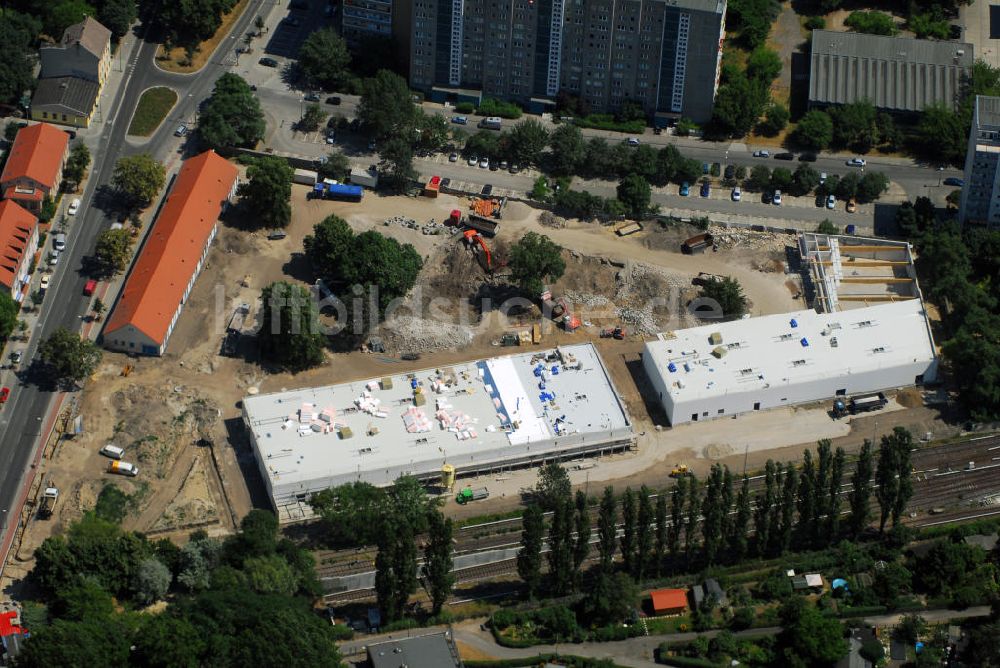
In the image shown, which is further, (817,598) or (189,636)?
(817,598)

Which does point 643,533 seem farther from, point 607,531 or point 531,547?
point 531,547

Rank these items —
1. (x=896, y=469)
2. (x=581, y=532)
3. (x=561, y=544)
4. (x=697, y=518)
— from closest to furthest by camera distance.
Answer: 1. (x=581, y=532)
2. (x=561, y=544)
3. (x=697, y=518)
4. (x=896, y=469)

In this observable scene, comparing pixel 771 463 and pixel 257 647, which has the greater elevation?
pixel 771 463

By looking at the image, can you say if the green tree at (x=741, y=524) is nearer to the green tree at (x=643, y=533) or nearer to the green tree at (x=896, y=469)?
the green tree at (x=643, y=533)

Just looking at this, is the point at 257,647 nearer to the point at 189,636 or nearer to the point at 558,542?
the point at 189,636

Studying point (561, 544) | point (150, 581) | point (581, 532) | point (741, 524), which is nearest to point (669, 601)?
point (741, 524)

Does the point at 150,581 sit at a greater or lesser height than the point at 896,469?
lesser

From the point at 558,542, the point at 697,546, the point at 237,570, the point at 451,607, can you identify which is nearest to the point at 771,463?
the point at 697,546
